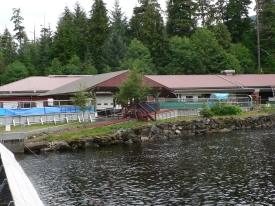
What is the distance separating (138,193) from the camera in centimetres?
1656

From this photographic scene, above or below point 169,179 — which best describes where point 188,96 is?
above

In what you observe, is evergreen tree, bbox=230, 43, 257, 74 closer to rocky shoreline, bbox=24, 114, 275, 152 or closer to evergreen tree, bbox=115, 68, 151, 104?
rocky shoreline, bbox=24, 114, 275, 152

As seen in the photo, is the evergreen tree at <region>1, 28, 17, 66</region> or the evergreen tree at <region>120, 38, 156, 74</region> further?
the evergreen tree at <region>1, 28, 17, 66</region>

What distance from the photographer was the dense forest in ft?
235

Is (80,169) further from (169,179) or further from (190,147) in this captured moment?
(190,147)

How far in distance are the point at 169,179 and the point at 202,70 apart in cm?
5445

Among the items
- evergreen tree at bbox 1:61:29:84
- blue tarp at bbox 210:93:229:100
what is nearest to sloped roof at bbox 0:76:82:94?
evergreen tree at bbox 1:61:29:84

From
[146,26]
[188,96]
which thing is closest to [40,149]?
[188,96]

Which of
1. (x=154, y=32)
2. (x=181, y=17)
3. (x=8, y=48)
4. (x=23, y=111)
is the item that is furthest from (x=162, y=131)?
(x=8, y=48)

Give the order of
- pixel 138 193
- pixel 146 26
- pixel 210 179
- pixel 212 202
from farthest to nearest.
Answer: pixel 146 26 → pixel 210 179 → pixel 138 193 → pixel 212 202

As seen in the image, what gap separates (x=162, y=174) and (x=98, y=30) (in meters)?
68.1

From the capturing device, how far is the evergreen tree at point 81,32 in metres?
83.3

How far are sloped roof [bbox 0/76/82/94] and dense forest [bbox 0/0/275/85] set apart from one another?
14009 millimetres

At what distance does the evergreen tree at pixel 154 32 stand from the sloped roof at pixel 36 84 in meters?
25.0
